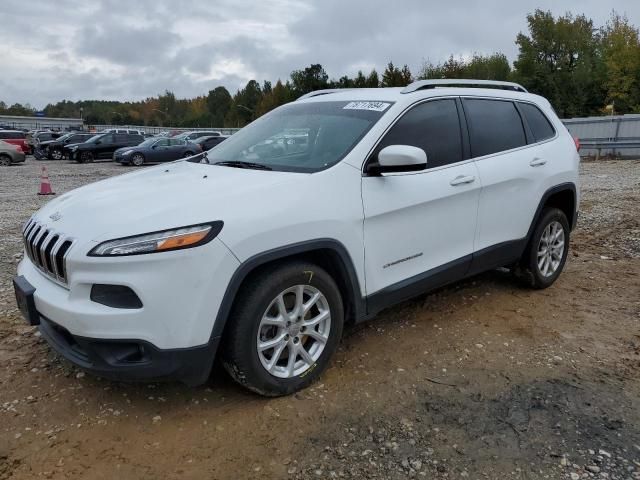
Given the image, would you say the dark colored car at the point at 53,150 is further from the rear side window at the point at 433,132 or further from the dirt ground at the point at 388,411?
the rear side window at the point at 433,132

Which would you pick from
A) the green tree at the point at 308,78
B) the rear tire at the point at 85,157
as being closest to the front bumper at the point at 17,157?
the rear tire at the point at 85,157

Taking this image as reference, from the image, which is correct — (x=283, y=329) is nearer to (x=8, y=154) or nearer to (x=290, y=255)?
(x=290, y=255)

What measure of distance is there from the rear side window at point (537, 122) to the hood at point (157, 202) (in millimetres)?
2604

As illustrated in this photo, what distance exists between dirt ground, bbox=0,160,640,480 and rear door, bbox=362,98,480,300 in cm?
55

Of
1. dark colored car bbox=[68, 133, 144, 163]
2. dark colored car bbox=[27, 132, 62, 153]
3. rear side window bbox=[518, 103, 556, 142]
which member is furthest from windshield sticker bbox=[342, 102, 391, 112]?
dark colored car bbox=[27, 132, 62, 153]

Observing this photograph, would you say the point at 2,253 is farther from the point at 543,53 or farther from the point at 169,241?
the point at 543,53

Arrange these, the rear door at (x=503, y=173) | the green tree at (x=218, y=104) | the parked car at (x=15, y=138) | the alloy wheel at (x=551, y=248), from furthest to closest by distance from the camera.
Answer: the green tree at (x=218, y=104)
the parked car at (x=15, y=138)
the alloy wheel at (x=551, y=248)
the rear door at (x=503, y=173)

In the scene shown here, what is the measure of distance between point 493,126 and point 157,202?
9.22ft

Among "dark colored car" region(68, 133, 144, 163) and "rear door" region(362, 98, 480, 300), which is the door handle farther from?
"dark colored car" region(68, 133, 144, 163)

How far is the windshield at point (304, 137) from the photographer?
137 inches

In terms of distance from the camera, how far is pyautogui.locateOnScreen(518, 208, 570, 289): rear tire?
4.81 metres

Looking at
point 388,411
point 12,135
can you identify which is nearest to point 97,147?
point 12,135

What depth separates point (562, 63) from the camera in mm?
56781

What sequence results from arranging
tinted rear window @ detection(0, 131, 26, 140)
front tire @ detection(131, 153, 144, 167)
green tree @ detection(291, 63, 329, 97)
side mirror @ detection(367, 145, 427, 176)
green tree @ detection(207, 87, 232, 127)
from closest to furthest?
side mirror @ detection(367, 145, 427, 176)
front tire @ detection(131, 153, 144, 167)
tinted rear window @ detection(0, 131, 26, 140)
green tree @ detection(291, 63, 329, 97)
green tree @ detection(207, 87, 232, 127)
